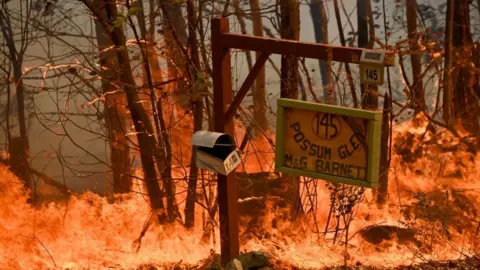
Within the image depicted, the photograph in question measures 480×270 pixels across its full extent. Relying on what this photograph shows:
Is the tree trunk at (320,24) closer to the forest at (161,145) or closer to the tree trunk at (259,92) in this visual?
the forest at (161,145)

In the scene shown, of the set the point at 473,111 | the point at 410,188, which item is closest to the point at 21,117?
the point at 410,188

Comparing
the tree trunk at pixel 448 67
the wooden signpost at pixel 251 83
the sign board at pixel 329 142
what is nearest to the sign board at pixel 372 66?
the wooden signpost at pixel 251 83

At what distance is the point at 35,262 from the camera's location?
6.82 m

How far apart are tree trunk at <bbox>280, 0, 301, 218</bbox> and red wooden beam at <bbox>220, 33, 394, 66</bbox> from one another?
227 cm

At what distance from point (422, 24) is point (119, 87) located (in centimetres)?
316

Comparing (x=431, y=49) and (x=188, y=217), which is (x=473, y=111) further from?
(x=188, y=217)

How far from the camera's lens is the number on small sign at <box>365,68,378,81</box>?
431 centimetres

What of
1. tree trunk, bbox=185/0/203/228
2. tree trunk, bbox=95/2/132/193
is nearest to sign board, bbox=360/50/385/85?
tree trunk, bbox=185/0/203/228

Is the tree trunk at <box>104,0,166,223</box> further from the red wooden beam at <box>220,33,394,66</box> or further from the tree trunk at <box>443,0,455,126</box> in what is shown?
the tree trunk at <box>443,0,455,126</box>

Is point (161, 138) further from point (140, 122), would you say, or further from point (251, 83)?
point (251, 83)

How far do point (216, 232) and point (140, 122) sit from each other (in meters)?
1.18

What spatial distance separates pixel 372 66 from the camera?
4305mm

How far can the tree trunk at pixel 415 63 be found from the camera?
25.7ft

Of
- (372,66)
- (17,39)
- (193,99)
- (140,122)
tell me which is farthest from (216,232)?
(372,66)
